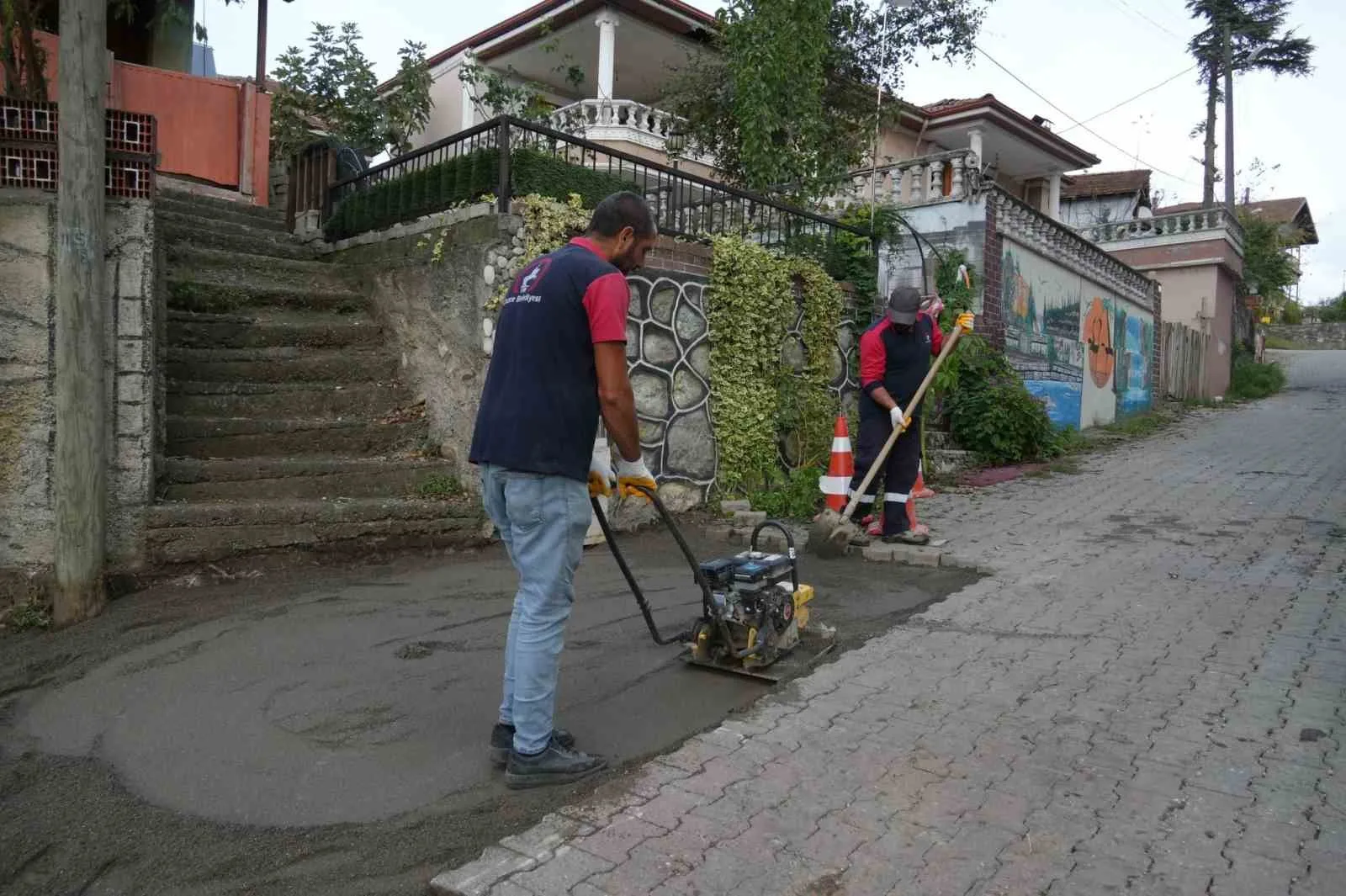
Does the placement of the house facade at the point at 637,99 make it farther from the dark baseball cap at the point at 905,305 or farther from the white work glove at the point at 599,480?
the white work glove at the point at 599,480

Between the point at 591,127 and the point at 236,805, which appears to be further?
the point at 591,127

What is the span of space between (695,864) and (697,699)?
1271 mm

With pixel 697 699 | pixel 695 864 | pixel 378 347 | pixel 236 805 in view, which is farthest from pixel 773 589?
pixel 378 347

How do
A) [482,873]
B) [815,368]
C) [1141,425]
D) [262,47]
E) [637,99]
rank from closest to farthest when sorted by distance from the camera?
[482,873], [815,368], [262,47], [1141,425], [637,99]

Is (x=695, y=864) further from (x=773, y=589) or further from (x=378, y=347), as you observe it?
(x=378, y=347)

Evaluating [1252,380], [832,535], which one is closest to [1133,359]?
[1252,380]

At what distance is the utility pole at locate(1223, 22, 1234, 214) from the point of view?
2722 centimetres

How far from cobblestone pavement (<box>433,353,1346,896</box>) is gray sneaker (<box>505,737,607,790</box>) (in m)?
0.17

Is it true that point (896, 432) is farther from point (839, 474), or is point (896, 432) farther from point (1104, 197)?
point (1104, 197)

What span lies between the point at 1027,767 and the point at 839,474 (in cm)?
409

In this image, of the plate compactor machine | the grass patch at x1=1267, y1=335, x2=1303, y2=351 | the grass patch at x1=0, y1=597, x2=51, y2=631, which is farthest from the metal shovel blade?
the grass patch at x1=1267, y1=335, x2=1303, y2=351

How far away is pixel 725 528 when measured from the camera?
7.28 metres

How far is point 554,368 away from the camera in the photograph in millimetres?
3029

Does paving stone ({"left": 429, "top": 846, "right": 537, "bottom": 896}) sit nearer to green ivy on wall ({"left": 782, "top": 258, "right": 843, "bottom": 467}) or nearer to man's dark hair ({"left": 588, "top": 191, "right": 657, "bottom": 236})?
man's dark hair ({"left": 588, "top": 191, "right": 657, "bottom": 236})
